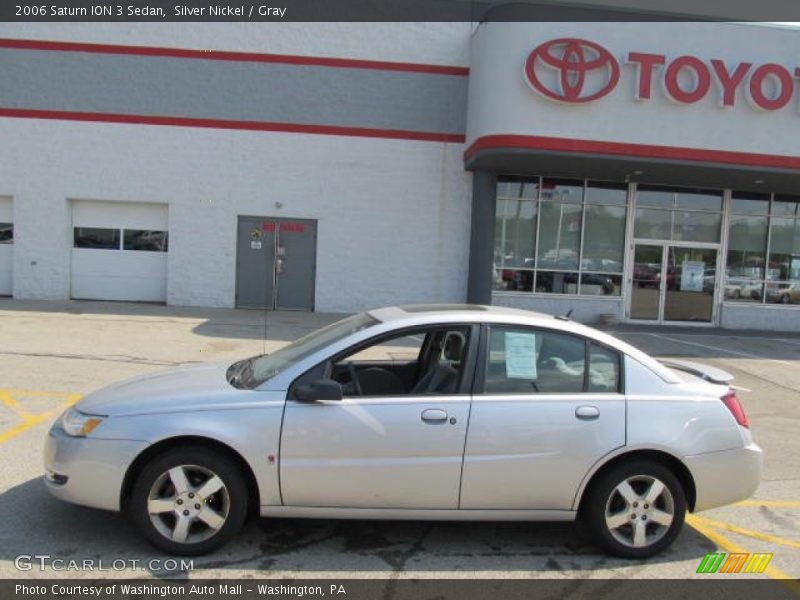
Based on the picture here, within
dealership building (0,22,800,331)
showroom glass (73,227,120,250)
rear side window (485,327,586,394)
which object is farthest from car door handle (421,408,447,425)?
showroom glass (73,227,120,250)

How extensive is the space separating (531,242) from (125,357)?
395 inches

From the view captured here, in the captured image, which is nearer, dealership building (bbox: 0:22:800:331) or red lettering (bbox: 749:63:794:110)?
red lettering (bbox: 749:63:794:110)

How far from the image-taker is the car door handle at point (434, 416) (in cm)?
383

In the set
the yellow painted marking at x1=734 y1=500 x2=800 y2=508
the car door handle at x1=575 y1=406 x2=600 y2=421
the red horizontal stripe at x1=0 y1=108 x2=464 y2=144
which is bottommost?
the yellow painted marking at x1=734 y1=500 x2=800 y2=508

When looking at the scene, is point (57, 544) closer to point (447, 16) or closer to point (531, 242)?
point (531, 242)

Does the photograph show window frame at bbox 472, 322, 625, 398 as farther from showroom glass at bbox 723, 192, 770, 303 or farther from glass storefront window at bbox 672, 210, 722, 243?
showroom glass at bbox 723, 192, 770, 303

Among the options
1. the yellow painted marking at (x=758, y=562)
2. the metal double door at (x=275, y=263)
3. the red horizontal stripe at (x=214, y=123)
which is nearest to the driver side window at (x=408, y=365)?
the yellow painted marking at (x=758, y=562)

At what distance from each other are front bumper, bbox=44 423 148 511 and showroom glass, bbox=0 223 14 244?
14.6m

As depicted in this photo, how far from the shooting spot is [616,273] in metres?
16.6

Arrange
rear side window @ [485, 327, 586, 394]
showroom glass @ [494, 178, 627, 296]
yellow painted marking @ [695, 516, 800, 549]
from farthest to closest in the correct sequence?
showroom glass @ [494, 178, 627, 296], yellow painted marking @ [695, 516, 800, 549], rear side window @ [485, 327, 586, 394]

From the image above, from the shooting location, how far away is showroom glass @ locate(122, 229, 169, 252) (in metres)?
16.2

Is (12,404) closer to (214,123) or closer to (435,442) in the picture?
(435,442)

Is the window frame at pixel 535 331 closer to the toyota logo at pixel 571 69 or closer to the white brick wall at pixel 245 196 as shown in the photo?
the toyota logo at pixel 571 69

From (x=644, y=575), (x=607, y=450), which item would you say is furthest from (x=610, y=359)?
(x=644, y=575)
